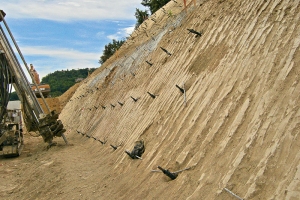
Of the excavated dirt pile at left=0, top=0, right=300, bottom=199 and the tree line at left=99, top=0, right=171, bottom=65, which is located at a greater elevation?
the tree line at left=99, top=0, right=171, bottom=65

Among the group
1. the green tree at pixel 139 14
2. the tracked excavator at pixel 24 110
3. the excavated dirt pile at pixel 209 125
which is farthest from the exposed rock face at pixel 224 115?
the green tree at pixel 139 14

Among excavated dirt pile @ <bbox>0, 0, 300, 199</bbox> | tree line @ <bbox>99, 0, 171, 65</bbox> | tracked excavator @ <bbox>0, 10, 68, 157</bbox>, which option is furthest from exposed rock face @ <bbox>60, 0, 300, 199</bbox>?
tree line @ <bbox>99, 0, 171, 65</bbox>

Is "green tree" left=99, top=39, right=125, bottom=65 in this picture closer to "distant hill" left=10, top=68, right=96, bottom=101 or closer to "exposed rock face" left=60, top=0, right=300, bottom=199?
"distant hill" left=10, top=68, right=96, bottom=101

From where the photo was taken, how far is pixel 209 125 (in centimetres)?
515

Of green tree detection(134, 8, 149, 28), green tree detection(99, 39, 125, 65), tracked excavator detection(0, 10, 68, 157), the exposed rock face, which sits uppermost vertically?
green tree detection(134, 8, 149, 28)

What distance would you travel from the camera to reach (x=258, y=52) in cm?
546

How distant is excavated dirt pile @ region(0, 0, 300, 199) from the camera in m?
3.89

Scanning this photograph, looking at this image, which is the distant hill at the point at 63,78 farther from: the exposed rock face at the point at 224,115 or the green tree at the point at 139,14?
the exposed rock face at the point at 224,115

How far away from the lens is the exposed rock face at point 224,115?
150 inches

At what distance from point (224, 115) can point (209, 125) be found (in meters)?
0.32

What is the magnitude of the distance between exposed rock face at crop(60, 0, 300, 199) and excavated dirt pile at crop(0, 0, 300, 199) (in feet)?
0.05

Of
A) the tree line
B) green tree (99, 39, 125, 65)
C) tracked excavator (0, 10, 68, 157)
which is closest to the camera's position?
tracked excavator (0, 10, 68, 157)

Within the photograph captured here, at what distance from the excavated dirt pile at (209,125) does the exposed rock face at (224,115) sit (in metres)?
0.02

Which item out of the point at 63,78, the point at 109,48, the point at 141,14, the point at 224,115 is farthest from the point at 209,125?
the point at 63,78
